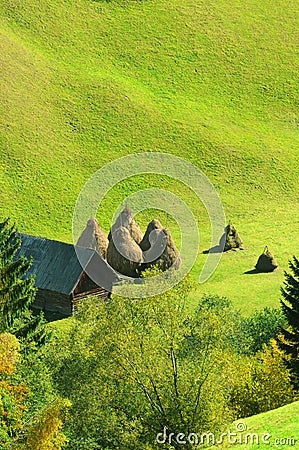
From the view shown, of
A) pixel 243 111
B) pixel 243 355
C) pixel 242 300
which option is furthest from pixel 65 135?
pixel 243 355

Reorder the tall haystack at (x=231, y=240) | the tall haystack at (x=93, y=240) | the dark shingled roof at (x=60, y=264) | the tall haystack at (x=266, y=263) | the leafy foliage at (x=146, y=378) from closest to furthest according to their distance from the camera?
the leafy foliage at (x=146, y=378) → the dark shingled roof at (x=60, y=264) → the tall haystack at (x=93, y=240) → the tall haystack at (x=266, y=263) → the tall haystack at (x=231, y=240)

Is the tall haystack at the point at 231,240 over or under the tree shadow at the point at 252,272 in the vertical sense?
over

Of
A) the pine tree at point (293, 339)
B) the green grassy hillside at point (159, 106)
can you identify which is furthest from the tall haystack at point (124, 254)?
the pine tree at point (293, 339)

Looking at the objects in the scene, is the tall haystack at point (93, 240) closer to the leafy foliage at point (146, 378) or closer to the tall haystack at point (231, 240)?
the tall haystack at point (231, 240)

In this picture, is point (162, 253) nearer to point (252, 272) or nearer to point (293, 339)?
point (252, 272)

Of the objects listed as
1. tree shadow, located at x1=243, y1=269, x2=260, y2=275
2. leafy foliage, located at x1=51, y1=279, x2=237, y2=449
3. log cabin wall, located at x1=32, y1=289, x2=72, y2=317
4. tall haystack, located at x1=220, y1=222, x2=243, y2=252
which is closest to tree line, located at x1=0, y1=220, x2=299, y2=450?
leafy foliage, located at x1=51, y1=279, x2=237, y2=449

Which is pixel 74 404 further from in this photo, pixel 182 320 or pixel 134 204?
pixel 134 204
